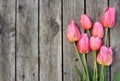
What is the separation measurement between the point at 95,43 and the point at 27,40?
33 centimetres

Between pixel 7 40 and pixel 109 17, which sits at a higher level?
pixel 109 17

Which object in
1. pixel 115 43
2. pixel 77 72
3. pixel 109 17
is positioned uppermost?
pixel 109 17

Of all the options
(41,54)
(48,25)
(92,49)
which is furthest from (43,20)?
(92,49)

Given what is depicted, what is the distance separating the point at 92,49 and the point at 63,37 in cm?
16

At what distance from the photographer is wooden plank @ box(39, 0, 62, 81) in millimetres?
1685

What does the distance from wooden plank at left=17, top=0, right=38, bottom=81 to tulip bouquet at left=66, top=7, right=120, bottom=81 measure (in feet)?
0.58

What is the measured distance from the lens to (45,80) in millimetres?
1693

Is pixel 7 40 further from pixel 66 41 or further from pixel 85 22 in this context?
pixel 85 22

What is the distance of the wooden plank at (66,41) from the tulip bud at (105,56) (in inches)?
5.3

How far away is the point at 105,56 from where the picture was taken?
1.56 meters

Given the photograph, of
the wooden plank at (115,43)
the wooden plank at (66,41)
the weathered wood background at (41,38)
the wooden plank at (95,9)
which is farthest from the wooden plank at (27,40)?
the wooden plank at (115,43)

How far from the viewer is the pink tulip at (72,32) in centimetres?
161

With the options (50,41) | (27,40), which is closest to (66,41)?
(50,41)

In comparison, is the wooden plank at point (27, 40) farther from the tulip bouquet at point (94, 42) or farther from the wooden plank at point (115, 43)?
the wooden plank at point (115, 43)
